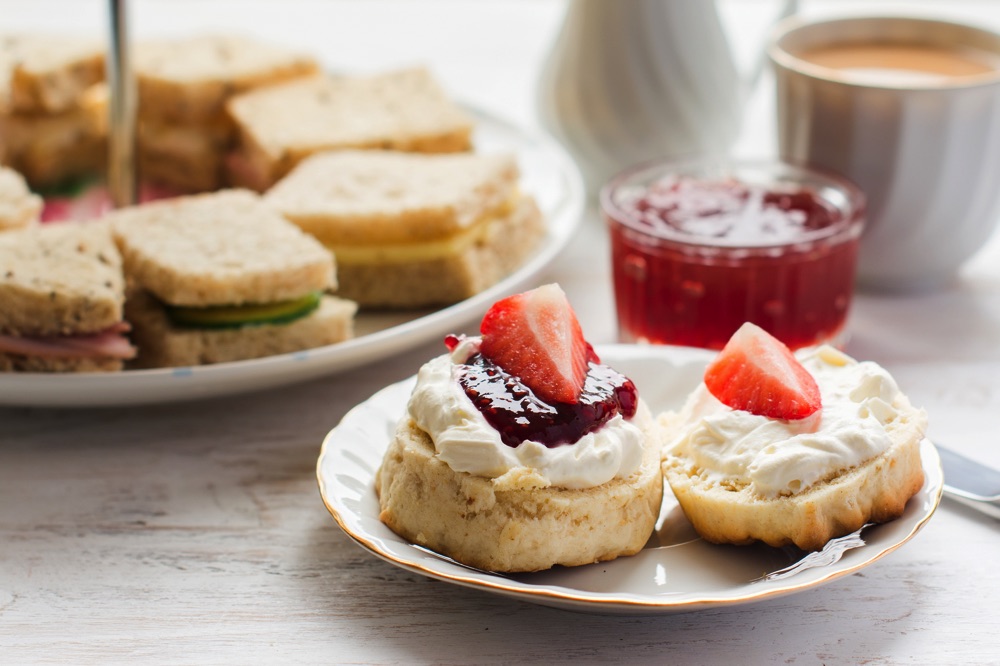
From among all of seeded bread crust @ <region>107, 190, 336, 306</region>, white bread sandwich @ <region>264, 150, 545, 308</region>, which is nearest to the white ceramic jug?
white bread sandwich @ <region>264, 150, 545, 308</region>

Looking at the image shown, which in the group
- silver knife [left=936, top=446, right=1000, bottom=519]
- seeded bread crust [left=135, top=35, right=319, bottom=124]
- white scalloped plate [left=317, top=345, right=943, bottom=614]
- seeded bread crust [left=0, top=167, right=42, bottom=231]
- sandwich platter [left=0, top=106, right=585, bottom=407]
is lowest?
silver knife [left=936, top=446, right=1000, bottom=519]

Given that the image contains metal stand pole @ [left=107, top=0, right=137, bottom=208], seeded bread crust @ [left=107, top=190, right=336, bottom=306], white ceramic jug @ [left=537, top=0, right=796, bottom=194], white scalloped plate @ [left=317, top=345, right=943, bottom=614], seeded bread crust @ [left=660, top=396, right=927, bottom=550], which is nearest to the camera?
white scalloped plate @ [left=317, top=345, right=943, bottom=614]

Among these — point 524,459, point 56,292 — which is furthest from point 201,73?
point 524,459

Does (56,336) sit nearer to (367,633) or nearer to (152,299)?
(152,299)

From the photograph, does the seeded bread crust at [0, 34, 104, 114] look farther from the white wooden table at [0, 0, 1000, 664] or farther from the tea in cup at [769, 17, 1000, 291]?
the tea in cup at [769, 17, 1000, 291]

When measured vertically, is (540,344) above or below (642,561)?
above

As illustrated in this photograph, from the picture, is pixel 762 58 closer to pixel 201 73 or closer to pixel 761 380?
pixel 201 73

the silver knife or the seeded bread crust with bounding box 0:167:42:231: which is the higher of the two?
the seeded bread crust with bounding box 0:167:42:231
